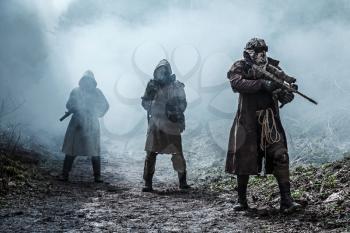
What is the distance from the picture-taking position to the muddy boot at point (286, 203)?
16.2 feet

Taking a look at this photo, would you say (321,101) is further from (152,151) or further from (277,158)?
(277,158)

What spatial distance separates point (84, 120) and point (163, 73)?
6.70 feet

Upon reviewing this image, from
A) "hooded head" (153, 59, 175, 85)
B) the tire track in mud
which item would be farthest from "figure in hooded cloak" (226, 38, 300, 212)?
"hooded head" (153, 59, 175, 85)

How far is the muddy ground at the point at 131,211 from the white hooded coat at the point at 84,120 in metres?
0.65

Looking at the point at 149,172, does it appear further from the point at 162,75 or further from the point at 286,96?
the point at 286,96

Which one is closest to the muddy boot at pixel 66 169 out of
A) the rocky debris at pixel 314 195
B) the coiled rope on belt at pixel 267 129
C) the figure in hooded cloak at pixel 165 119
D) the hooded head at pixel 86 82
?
the hooded head at pixel 86 82

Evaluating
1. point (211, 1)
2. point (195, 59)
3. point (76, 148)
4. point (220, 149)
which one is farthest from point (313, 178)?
point (211, 1)

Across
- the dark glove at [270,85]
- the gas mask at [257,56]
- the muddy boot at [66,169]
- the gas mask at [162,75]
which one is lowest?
the muddy boot at [66,169]

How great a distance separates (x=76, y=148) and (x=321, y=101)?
7.27 m

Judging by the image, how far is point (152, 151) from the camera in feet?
25.3

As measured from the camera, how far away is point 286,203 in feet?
16.5

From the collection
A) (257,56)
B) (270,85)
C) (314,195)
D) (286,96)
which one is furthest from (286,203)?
(257,56)

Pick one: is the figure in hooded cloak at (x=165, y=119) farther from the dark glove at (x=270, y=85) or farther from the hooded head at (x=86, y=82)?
the dark glove at (x=270, y=85)

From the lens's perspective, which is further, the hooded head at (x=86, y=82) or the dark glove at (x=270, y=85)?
the hooded head at (x=86, y=82)
